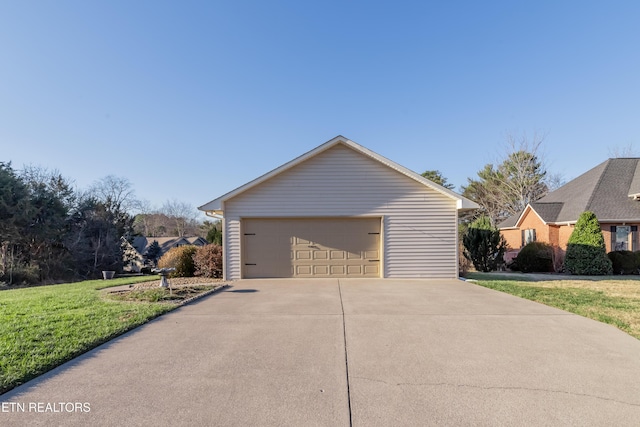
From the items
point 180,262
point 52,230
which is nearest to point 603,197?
point 180,262

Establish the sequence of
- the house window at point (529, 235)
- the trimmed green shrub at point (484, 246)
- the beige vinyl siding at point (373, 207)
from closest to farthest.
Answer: the beige vinyl siding at point (373, 207), the trimmed green shrub at point (484, 246), the house window at point (529, 235)

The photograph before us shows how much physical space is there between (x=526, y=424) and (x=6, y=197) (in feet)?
72.3

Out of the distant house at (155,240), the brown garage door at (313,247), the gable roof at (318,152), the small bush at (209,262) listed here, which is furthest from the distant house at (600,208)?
the distant house at (155,240)

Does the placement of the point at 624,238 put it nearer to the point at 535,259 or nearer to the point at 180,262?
the point at 535,259

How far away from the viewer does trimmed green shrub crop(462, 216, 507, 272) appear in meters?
15.1

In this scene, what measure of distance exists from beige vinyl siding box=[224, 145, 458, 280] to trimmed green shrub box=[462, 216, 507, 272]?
5.77 meters

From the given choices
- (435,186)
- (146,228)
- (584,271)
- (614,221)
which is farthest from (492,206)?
(146,228)

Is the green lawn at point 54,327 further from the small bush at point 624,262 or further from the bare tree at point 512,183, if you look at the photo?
the bare tree at point 512,183

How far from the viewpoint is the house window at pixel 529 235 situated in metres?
18.3

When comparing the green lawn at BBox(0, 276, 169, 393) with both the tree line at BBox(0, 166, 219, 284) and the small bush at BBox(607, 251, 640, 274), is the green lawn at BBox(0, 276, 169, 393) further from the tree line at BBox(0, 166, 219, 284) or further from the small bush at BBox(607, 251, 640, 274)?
the small bush at BBox(607, 251, 640, 274)

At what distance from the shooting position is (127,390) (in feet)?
9.67

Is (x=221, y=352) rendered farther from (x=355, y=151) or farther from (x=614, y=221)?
(x=614, y=221)

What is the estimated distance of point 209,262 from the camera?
36.1 feet

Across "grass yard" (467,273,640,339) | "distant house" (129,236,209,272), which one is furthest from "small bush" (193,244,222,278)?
"distant house" (129,236,209,272)
